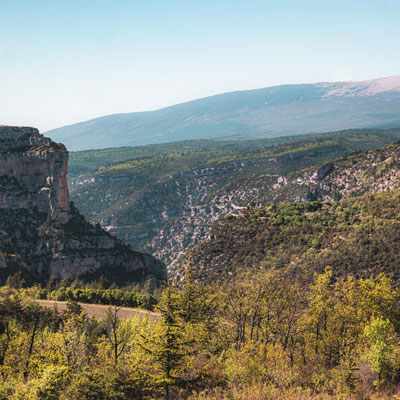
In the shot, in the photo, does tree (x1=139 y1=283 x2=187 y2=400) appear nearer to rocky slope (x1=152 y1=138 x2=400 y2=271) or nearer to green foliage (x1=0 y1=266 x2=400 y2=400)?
green foliage (x1=0 y1=266 x2=400 y2=400)

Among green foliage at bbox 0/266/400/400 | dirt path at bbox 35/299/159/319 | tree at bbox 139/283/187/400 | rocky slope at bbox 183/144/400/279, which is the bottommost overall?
dirt path at bbox 35/299/159/319

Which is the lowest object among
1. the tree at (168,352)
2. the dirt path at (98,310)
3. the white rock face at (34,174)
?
the dirt path at (98,310)

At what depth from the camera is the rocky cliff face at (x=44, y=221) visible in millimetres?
93688

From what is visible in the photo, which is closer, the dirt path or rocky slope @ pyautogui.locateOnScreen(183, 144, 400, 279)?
the dirt path

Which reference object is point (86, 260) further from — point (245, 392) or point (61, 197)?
point (245, 392)

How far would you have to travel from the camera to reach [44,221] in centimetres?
9806

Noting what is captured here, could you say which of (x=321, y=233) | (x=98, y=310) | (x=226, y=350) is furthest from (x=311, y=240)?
(x=226, y=350)

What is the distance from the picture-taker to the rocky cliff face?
93.7 metres

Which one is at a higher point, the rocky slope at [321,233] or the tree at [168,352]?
the tree at [168,352]

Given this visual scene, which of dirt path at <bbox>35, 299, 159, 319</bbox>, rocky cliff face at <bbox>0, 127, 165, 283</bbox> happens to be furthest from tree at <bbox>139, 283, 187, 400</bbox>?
rocky cliff face at <bbox>0, 127, 165, 283</bbox>

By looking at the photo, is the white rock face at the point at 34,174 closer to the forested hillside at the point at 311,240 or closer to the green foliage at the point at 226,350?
the forested hillside at the point at 311,240

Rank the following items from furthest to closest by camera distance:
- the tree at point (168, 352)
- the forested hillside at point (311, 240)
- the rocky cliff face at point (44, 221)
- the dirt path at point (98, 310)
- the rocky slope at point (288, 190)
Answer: the rocky slope at point (288, 190), the rocky cliff face at point (44, 221), the forested hillside at point (311, 240), the dirt path at point (98, 310), the tree at point (168, 352)

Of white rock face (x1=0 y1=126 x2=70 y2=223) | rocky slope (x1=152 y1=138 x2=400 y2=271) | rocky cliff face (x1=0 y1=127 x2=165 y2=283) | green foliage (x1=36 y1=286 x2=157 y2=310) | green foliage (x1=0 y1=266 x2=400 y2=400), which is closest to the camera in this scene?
green foliage (x1=0 y1=266 x2=400 y2=400)

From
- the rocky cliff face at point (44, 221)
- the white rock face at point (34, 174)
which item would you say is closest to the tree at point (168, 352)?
the rocky cliff face at point (44, 221)
